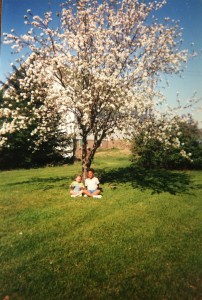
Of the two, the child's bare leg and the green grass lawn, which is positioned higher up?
the child's bare leg

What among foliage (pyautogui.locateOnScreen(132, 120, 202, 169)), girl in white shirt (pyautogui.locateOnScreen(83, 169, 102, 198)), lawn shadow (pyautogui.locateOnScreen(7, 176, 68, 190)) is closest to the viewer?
girl in white shirt (pyautogui.locateOnScreen(83, 169, 102, 198))

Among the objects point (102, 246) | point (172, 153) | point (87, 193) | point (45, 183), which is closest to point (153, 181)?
point (87, 193)

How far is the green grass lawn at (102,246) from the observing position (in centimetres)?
490

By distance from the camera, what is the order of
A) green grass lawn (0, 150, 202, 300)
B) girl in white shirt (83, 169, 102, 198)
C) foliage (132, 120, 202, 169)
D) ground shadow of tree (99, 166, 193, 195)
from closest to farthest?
green grass lawn (0, 150, 202, 300), girl in white shirt (83, 169, 102, 198), ground shadow of tree (99, 166, 193, 195), foliage (132, 120, 202, 169)

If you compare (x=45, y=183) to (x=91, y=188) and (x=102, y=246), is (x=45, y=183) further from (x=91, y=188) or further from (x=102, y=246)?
(x=102, y=246)

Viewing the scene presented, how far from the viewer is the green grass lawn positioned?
16.1 ft

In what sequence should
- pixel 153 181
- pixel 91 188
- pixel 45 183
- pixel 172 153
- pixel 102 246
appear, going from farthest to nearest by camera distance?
pixel 172 153, pixel 153 181, pixel 45 183, pixel 91 188, pixel 102 246

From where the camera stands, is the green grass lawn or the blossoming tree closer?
the green grass lawn

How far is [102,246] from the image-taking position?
21.0ft

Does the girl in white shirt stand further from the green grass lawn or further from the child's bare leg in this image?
the green grass lawn

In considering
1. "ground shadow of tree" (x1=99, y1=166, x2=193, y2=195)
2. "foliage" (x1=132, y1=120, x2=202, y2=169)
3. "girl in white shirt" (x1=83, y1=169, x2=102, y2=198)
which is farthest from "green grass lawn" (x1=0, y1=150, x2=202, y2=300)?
"foliage" (x1=132, y1=120, x2=202, y2=169)

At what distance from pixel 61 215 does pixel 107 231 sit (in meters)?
1.75

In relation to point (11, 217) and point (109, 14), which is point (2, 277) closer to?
point (11, 217)

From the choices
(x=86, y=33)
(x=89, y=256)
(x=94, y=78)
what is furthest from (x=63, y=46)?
(x=89, y=256)
